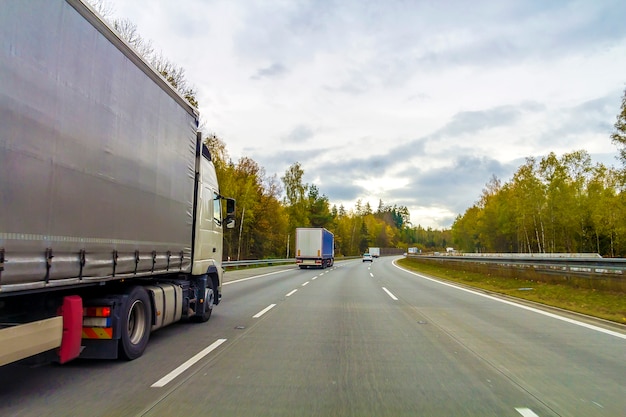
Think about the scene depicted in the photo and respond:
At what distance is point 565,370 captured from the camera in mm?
6273

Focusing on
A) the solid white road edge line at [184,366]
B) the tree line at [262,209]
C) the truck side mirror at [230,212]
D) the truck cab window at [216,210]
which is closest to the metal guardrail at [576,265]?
the truck side mirror at [230,212]

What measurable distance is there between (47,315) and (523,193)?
60109 mm

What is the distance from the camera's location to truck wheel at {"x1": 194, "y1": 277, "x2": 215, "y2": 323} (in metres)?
9.69

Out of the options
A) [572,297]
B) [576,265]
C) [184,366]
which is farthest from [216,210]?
[576,265]

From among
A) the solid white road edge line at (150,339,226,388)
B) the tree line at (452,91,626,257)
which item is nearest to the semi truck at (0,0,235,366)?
the solid white road edge line at (150,339,226,388)

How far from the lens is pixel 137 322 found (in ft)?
22.6

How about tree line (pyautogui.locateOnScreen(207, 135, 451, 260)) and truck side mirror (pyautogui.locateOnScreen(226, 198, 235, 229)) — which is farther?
tree line (pyautogui.locateOnScreen(207, 135, 451, 260))

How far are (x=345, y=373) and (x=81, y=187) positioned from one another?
3.88m

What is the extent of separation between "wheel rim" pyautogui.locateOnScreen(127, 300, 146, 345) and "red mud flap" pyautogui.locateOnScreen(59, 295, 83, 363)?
1396 millimetres

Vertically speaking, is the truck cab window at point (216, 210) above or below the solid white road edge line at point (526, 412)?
above

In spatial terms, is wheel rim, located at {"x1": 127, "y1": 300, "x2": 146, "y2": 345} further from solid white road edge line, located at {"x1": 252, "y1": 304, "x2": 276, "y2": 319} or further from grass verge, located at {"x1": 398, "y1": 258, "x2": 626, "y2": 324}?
grass verge, located at {"x1": 398, "y1": 258, "x2": 626, "y2": 324}

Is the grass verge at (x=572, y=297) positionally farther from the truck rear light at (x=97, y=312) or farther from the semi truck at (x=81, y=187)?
the truck rear light at (x=97, y=312)

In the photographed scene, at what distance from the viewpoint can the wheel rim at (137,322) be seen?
6.71 meters

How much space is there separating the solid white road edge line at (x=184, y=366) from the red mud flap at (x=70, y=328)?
3.16 ft
